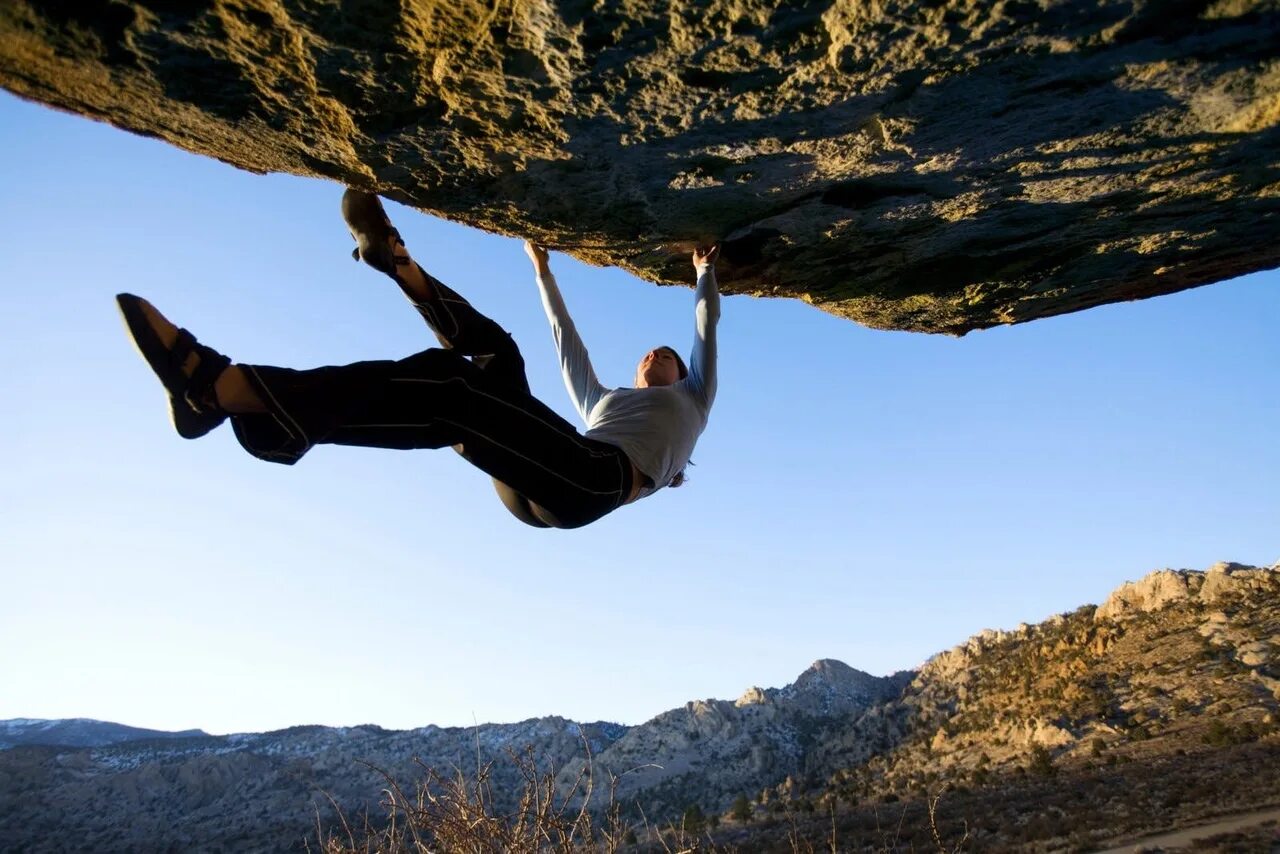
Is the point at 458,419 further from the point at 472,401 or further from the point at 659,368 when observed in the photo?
the point at 659,368

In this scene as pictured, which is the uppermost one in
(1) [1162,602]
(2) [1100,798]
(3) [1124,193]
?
(1) [1162,602]

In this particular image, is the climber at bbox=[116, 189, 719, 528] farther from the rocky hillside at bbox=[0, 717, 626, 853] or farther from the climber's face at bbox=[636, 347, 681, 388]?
the rocky hillside at bbox=[0, 717, 626, 853]

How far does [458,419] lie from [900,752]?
32355mm

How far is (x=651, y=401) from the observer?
11.3 ft

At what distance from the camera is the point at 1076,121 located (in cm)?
268

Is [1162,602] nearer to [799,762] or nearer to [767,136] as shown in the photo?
[799,762]

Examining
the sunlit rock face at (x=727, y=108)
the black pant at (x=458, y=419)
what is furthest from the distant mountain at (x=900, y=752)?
the sunlit rock face at (x=727, y=108)

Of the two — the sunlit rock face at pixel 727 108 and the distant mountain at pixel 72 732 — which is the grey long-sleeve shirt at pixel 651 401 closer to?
the sunlit rock face at pixel 727 108

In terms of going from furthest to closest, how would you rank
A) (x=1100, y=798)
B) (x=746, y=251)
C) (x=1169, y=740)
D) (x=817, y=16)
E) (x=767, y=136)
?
1. (x=1169, y=740)
2. (x=1100, y=798)
3. (x=746, y=251)
4. (x=767, y=136)
5. (x=817, y=16)

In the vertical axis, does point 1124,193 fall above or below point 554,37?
above

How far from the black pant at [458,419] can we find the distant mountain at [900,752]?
32.6 ft

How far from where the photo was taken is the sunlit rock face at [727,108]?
2047 millimetres

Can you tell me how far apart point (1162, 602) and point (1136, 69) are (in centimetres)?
3660

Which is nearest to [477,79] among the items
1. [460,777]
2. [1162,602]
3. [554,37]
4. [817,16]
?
[554,37]
